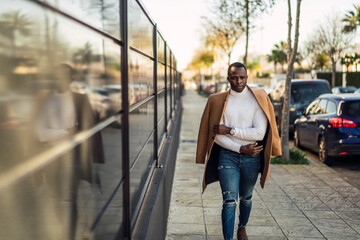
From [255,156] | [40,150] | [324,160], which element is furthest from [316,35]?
[40,150]

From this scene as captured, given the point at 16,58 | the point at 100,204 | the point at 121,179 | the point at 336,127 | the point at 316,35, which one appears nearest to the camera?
the point at 16,58

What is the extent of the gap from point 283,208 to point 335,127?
4014 mm

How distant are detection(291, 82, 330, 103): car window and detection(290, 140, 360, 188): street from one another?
11.9ft

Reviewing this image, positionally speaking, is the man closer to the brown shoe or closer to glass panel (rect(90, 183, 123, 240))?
the brown shoe

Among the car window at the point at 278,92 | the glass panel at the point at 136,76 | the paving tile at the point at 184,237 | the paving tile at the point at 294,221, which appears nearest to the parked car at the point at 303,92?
the car window at the point at 278,92

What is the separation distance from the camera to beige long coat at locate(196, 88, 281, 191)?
4344mm

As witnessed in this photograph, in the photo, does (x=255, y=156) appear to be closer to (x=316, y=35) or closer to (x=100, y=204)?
(x=100, y=204)

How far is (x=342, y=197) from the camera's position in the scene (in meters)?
6.88

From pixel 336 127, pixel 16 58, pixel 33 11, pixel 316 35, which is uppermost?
pixel 316 35

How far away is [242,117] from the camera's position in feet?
14.2

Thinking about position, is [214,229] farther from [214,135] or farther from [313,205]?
[313,205]

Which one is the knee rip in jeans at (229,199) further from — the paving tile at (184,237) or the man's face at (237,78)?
the man's face at (237,78)

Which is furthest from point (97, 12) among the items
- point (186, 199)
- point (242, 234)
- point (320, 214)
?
point (186, 199)

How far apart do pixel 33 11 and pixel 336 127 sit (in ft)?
30.1
